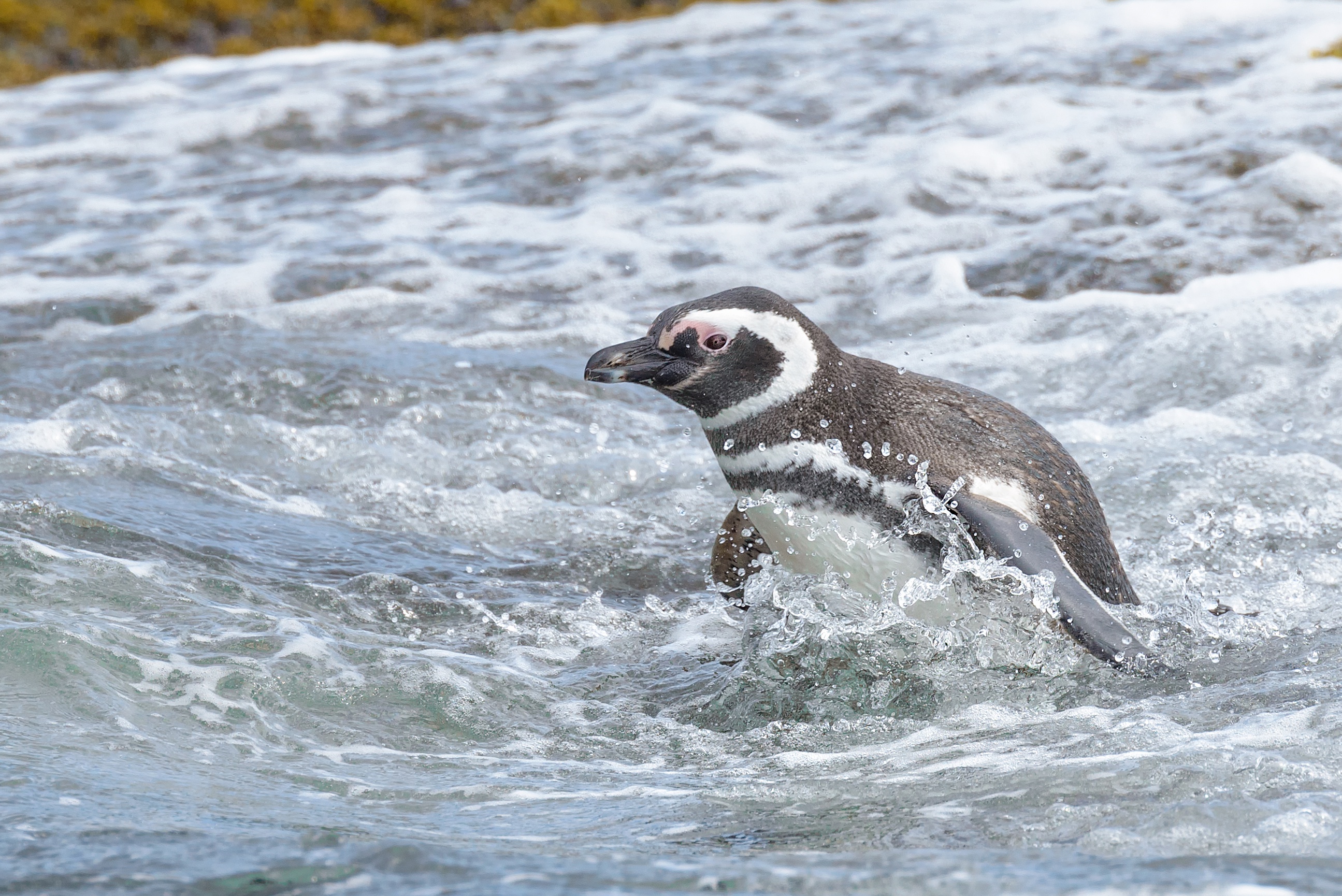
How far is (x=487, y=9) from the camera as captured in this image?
1461 cm

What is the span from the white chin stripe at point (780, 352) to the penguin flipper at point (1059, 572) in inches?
20.2

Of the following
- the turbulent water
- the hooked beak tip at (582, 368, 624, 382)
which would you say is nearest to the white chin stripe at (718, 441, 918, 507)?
the turbulent water

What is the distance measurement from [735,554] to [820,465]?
70 cm

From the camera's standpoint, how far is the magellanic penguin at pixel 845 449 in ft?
12.1

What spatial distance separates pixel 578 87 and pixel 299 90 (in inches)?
89.6

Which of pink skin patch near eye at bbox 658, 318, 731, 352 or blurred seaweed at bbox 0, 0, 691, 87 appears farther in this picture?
blurred seaweed at bbox 0, 0, 691, 87

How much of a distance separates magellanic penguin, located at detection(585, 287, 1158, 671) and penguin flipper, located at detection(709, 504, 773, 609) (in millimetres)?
357

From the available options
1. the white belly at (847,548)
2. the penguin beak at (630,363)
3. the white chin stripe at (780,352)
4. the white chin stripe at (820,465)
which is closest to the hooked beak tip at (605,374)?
the penguin beak at (630,363)

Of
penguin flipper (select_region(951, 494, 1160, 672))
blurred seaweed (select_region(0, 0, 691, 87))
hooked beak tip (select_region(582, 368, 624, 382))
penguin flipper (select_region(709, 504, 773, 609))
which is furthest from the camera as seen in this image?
blurred seaweed (select_region(0, 0, 691, 87))

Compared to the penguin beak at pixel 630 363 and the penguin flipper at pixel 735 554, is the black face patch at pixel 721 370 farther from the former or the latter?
the penguin flipper at pixel 735 554

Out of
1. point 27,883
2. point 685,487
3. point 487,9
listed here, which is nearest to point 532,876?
point 27,883

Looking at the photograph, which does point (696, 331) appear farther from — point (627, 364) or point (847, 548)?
point (847, 548)

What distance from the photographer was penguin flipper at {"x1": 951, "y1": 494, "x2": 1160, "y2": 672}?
135 inches

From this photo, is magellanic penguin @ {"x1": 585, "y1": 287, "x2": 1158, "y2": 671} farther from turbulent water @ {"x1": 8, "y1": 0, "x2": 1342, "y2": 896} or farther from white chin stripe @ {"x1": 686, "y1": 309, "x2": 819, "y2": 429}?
turbulent water @ {"x1": 8, "y1": 0, "x2": 1342, "y2": 896}
